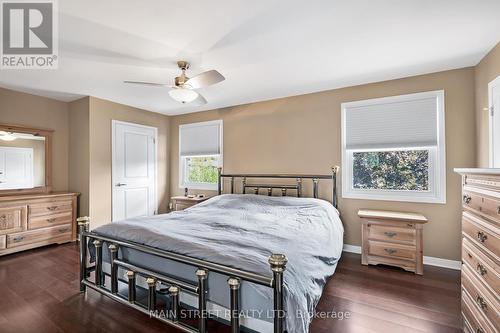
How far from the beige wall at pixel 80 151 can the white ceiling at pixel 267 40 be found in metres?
0.69

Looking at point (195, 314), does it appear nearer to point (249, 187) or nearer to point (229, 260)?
point (229, 260)

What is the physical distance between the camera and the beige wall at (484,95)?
2.45 metres

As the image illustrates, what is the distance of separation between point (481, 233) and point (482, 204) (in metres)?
0.18

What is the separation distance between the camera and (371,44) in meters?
2.41

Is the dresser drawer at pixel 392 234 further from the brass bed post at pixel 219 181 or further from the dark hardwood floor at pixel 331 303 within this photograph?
the brass bed post at pixel 219 181

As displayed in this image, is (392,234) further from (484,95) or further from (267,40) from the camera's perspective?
(267,40)

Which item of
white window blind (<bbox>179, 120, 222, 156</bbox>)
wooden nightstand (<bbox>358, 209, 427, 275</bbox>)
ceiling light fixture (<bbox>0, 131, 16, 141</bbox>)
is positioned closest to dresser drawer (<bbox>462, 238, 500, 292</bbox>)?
wooden nightstand (<bbox>358, 209, 427, 275</bbox>)

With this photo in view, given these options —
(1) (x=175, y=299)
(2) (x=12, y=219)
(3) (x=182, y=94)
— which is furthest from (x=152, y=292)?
(2) (x=12, y=219)

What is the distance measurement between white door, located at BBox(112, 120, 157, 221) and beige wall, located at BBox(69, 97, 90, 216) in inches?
16.4

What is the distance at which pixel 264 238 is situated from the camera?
79.0 inches

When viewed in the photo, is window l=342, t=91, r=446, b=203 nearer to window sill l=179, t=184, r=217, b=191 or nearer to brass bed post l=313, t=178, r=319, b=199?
brass bed post l=313, t=178, r=319, b=199

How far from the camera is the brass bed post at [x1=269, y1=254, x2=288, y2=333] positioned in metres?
1.29

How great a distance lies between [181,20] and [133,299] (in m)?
2.32

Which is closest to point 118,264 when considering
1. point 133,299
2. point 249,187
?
point 133,299
